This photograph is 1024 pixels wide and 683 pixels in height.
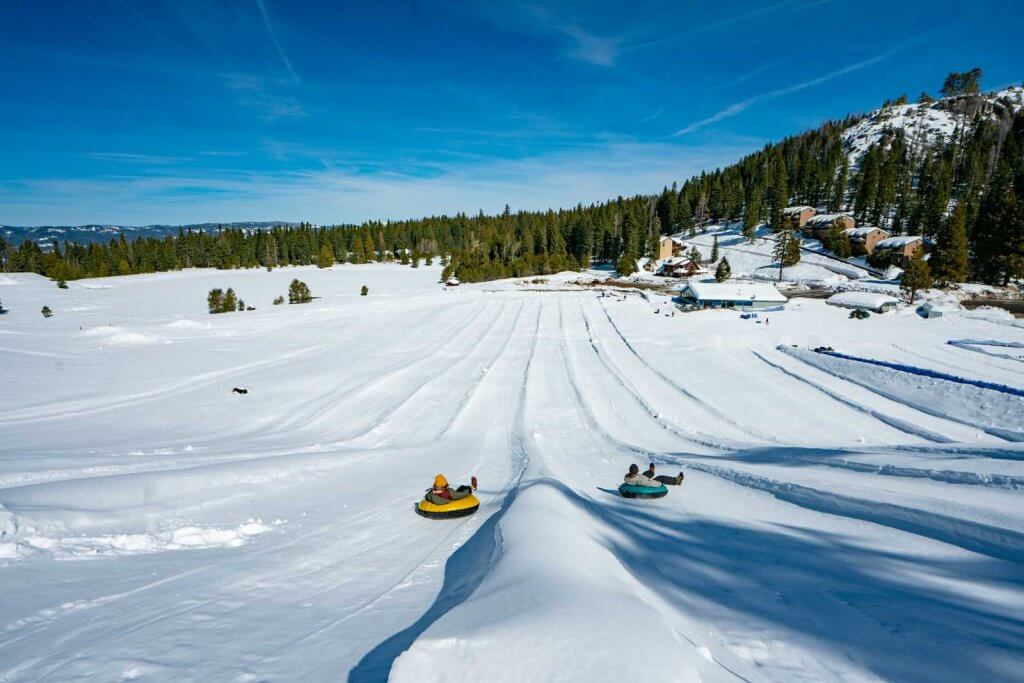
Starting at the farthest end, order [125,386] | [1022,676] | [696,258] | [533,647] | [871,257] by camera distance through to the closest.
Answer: [696,258]
[871,257]
[125,386]
[1022,676]
[533,647]

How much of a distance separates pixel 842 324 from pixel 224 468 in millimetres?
45180

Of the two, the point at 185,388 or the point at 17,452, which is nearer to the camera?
the point at 17,452

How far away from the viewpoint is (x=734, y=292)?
50688 mm

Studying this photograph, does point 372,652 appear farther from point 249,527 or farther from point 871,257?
point 871,257

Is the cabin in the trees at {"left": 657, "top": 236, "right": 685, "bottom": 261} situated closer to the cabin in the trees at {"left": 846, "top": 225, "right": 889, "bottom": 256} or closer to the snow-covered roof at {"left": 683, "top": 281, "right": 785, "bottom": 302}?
the cabin in the trees at {"left": 846, "top": 225, "right": 889, "bottom": 256}

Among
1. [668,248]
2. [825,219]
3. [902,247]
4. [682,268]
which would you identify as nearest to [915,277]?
[902,247]

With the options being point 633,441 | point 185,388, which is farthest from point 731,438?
point 185,388

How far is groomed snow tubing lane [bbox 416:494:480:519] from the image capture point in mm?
9289

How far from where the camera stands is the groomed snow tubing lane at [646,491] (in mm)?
10227

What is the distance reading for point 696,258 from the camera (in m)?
78.5

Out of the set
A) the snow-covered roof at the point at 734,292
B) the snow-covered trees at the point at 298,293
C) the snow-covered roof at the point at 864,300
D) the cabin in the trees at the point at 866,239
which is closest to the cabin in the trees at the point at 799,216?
the cabin in the trees at the point at 866,239

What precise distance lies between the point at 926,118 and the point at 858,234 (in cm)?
9678

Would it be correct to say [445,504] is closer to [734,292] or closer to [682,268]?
[734,292]

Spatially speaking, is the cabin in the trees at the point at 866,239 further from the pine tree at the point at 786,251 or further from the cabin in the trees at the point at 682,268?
the cabin in the trees at the point at 682,268
